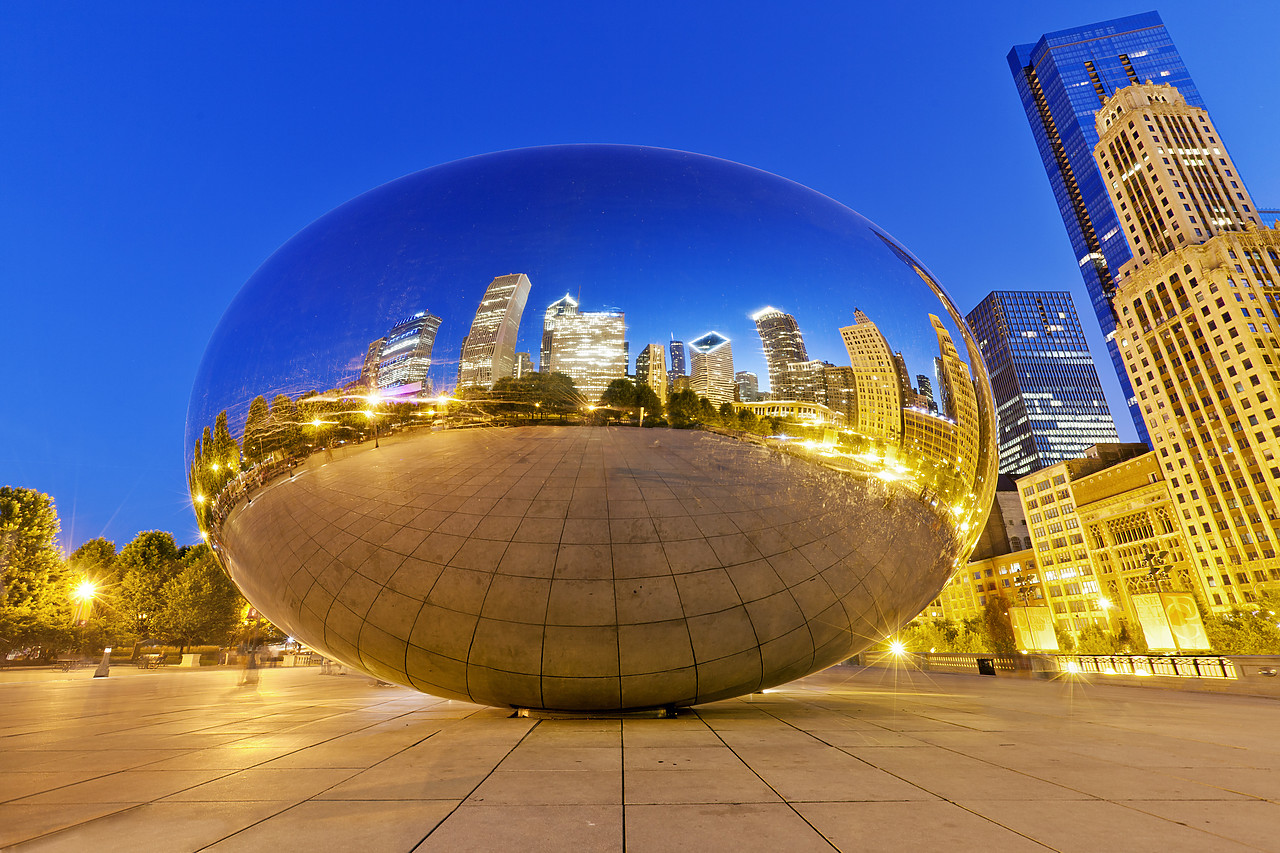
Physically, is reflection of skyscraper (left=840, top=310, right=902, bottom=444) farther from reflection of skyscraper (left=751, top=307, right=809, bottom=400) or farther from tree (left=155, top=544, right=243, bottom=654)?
tree (left=155, top=544, right=243, bottom=654)

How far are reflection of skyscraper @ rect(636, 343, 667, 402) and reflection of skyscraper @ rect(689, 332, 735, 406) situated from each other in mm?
197

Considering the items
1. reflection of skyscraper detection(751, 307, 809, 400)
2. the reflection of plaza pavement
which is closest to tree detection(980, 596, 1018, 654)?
the reflection of plaza pavement

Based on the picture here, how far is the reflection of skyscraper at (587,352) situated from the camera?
154 inches

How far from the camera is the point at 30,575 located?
33906 millimetres

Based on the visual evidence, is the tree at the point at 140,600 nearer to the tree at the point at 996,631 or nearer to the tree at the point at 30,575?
the tree at the point at 30,575

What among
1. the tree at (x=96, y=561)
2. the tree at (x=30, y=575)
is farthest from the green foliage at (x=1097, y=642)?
the tree at (x=96, y=561)

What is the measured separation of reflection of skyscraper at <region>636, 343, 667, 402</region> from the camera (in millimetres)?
3975

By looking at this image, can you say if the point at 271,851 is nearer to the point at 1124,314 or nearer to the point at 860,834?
the point at 860,834

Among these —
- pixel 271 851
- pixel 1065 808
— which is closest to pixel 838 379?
pixel 1065 808

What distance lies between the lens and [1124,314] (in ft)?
325

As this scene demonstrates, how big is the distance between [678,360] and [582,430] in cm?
80

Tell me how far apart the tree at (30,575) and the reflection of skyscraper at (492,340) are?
44977mm

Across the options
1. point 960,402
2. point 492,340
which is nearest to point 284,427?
point 492,340

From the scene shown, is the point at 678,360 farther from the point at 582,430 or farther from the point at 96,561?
the point at 96,561
